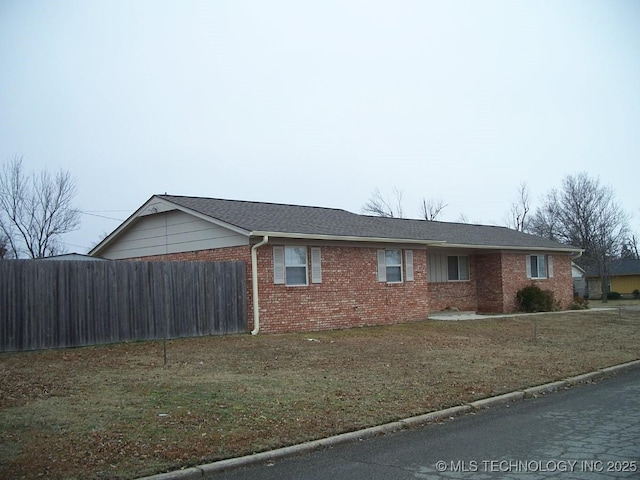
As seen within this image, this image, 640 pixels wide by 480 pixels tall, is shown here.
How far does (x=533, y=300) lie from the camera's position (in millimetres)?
28500

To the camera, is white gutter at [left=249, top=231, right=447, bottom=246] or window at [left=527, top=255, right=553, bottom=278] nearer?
white gutter at [left=249, top=231, right=447, bottom=246]

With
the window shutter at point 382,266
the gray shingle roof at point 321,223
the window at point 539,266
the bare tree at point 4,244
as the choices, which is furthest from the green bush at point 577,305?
the bare tree at point 4,244

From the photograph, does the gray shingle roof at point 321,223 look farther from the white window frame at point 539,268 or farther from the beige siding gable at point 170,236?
the white window frame at point 539,268

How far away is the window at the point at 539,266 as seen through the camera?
30.1 m

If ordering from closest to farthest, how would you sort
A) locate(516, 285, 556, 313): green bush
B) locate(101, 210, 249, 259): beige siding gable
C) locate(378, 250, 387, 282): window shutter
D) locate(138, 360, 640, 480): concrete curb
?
locate(138, 360, 640, 480): concrete curb → locate(101, 210, 249, 259): beige siding gable → locate(378, 250, 387, 282): window shutter → locate(516, 285, 556, 313): green bush

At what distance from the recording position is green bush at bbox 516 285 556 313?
28500 millimetres

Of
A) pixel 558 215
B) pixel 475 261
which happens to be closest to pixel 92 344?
pixel 475 261

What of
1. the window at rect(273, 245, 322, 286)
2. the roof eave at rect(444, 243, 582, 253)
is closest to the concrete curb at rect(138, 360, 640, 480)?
the window at rect(273, 245, 322, 286)

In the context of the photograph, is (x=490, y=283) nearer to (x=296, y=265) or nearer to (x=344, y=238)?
(x=344, y=238)

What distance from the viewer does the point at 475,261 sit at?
29.0m

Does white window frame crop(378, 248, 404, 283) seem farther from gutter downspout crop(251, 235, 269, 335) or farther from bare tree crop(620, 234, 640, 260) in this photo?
bare tree crop(620, 234, 640, 260)

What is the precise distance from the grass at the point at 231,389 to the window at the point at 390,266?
3776 millimetres

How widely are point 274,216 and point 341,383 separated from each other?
416 inches

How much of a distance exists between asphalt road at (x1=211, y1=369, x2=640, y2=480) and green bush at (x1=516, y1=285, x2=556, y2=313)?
65.1 feet
